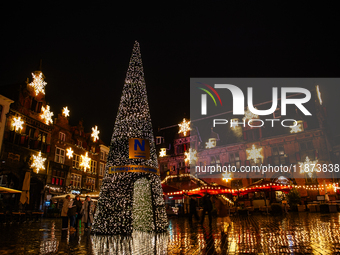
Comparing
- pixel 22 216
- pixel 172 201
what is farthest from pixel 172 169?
pixel 22 216

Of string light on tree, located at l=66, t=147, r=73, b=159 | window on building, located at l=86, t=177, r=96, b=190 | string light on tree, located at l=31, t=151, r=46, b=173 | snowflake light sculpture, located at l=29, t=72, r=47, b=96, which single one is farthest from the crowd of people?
window on building, located at l=86, t=177, r=96, b=190

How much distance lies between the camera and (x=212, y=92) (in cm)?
4103

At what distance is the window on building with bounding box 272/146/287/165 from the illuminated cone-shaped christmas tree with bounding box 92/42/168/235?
26111 millimetres

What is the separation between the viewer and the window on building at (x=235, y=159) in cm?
3688

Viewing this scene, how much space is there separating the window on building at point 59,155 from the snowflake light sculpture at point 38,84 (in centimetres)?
660

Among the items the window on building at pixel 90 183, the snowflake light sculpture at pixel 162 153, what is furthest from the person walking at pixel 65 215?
the snowflake light sculpture at pixel 162 153

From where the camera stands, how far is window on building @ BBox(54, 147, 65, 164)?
98.8 feet

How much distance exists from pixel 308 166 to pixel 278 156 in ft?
12.1

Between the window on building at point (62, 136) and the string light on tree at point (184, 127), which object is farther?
the string light on tree at point (184, 127)

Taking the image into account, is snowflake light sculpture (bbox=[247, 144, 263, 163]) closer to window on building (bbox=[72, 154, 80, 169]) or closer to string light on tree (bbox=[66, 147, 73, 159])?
window on building (bbox=[72, 154, 80, 169])

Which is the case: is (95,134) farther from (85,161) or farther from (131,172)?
(131,172)

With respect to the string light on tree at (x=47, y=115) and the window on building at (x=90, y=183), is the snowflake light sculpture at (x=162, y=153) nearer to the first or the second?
the window on building at (x=90, y=183)

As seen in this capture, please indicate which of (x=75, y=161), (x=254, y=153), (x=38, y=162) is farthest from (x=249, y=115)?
(x=38, y=162)

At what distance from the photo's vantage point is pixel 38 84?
27750 mm
